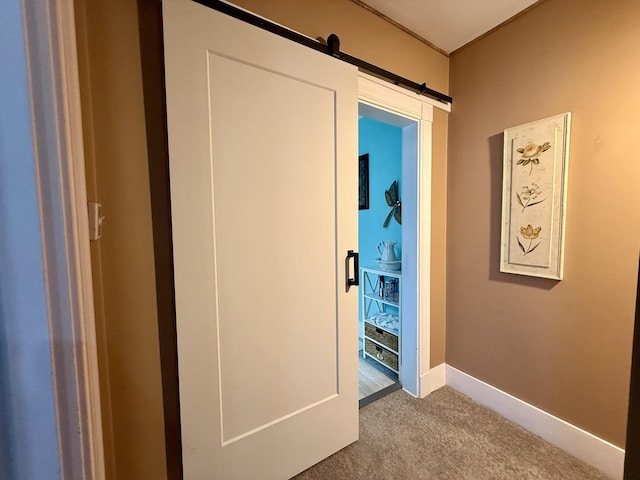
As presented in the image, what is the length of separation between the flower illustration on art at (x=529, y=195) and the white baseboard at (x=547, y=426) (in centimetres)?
120

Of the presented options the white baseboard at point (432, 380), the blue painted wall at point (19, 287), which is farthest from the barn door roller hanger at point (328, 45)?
the white baseboard at point (432, 380)

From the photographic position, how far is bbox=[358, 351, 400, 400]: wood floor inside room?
1.95 meters

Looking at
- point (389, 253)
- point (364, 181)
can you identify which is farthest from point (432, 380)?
Answer: point (364, 181)

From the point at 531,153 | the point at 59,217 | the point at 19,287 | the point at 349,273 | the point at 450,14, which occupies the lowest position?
the point at 349,273

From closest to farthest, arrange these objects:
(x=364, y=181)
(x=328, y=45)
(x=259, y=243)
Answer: (x=259, y=243)
(x=328, y=45)
(x=364, y=181)

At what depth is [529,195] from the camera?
4.78 ft

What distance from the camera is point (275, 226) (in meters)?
1.15

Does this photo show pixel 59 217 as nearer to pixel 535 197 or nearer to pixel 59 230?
pixel 59 230

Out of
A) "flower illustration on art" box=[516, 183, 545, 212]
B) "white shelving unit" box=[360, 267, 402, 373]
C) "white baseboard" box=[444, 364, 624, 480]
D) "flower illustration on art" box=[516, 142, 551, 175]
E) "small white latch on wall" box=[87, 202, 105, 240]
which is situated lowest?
"white baseboard" box=[444, 364, 624, 480]

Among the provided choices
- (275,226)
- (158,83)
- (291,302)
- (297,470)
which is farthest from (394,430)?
(158,83)

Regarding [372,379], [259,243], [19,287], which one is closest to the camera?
[19,287]

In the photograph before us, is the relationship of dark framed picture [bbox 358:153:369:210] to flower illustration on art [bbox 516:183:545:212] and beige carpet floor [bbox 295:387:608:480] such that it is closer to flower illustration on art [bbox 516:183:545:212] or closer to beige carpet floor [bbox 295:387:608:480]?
flower illustration on art [bbox 516:183:545:212]

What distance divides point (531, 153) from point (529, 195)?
9.3 inches

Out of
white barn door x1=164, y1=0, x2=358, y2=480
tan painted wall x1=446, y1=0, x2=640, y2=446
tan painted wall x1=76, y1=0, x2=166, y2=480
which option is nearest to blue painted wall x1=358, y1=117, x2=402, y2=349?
tan painted wall x1=446, y1=0, x2=640, y2=446
